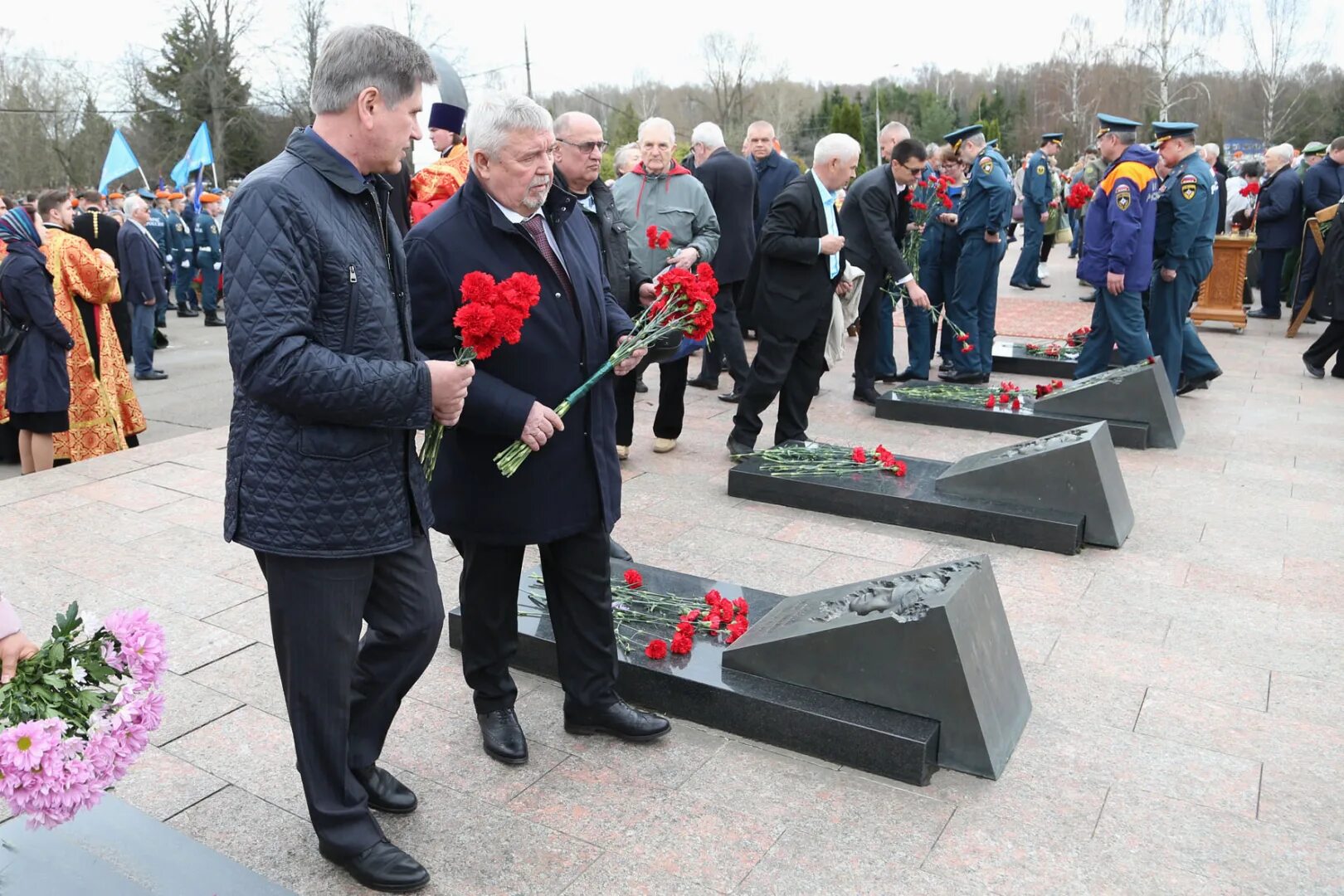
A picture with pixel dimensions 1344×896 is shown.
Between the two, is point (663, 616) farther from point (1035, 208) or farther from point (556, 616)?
point (1035, 208)

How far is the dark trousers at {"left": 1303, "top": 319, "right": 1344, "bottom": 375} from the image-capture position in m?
9.67

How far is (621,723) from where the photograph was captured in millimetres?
3514

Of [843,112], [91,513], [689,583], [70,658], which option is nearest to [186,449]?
[91,513]

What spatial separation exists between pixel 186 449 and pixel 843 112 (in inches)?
1665

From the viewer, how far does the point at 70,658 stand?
7.06ft

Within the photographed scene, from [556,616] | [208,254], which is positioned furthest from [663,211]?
[208,254]

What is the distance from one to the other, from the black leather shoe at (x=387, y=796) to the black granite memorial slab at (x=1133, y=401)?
18.4ft

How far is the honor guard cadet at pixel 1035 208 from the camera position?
49.2 feet

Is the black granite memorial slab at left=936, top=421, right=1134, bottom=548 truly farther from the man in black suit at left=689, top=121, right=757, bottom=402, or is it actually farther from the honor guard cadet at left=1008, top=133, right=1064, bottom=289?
the honor guard cadet at left=1008, top=133, right=1064, bottom=289

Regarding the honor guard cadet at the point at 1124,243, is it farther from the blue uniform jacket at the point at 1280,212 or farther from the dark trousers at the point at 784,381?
the blue uniform jacket at the point at 1280,212

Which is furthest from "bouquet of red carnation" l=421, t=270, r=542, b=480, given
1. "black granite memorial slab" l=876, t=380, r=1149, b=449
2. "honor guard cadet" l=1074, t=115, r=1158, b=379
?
"honor guard cadet" l=1074, t=115, r=1158, b=379

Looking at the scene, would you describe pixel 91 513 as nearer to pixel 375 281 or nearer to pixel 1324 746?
pixel 375 281

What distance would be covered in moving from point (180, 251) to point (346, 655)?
16.2 meters

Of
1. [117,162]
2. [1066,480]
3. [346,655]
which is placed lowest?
[1066,480]
